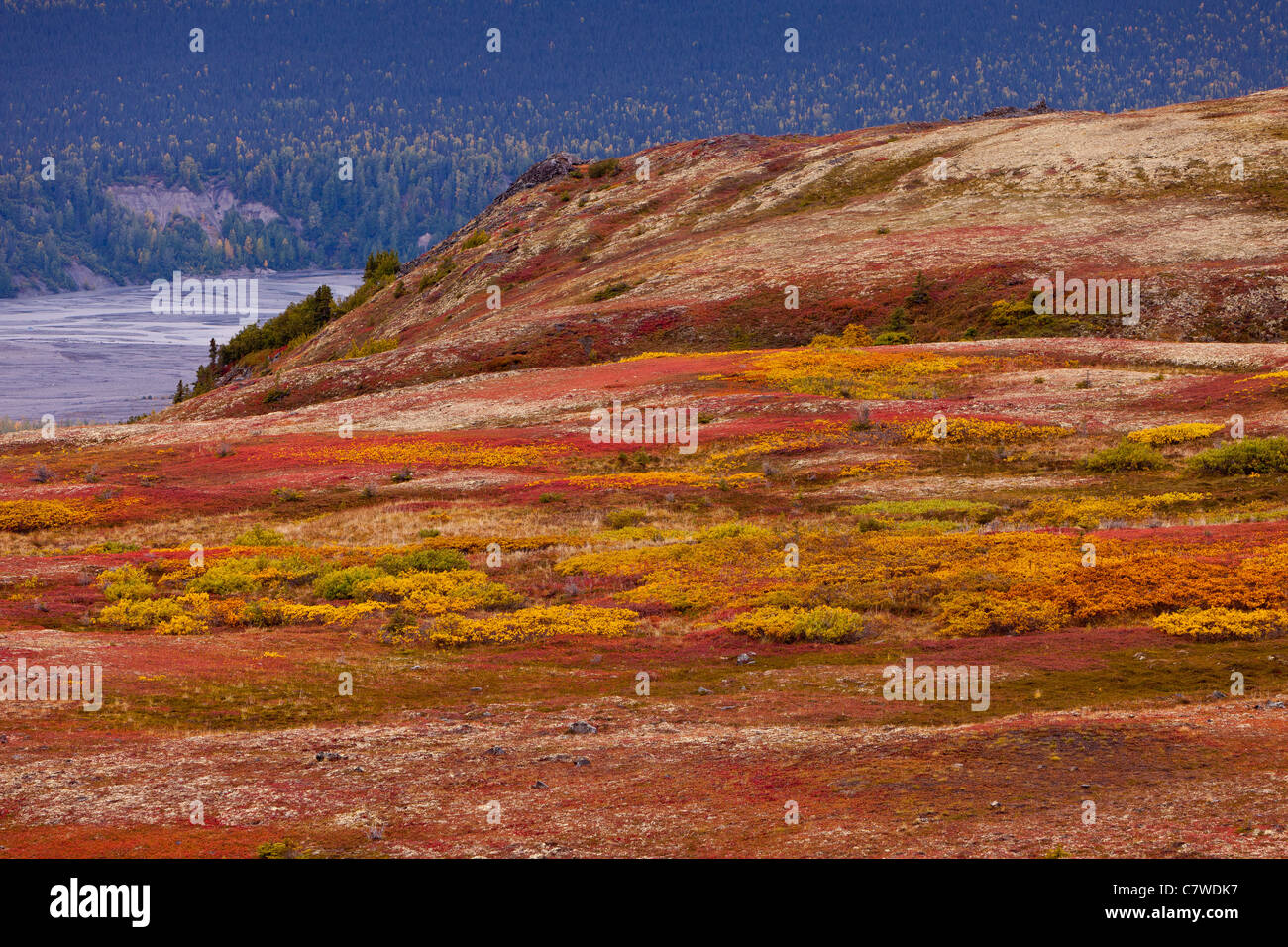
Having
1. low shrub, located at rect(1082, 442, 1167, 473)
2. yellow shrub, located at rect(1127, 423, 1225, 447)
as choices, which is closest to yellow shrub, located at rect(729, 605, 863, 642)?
low shrub, located at rect(1082, 442, 1167, 473)

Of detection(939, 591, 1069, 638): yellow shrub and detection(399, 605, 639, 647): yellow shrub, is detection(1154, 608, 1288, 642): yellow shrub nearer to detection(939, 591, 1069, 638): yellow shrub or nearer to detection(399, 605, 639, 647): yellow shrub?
detection(939, 591, 1069, 638): yellow shrub

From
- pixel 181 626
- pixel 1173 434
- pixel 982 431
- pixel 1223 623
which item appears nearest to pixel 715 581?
pixel 1223 623

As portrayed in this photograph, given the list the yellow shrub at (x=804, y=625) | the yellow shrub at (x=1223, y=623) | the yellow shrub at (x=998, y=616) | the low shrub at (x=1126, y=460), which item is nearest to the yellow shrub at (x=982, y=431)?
the low shrub at (x=1126, y=460)

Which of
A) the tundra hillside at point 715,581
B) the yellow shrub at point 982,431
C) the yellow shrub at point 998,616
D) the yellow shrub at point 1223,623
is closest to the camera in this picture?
the tundra hillside at point 715,581

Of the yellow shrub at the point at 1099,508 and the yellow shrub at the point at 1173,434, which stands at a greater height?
the yellow shrub at the point at 1173,434

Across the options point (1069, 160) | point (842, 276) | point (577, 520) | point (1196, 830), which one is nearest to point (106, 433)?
point (577, 520)

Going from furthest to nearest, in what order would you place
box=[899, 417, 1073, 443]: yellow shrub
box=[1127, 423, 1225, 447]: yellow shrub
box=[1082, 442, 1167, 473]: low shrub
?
box=[899, 417, 1073, 443]: yellow shrub → box=[1127, 423, 1225, 447]: yellow shrub → box=[1082, 442, 1167, 473]: low shrub

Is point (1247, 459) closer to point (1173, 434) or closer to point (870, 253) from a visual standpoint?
point (1173, 434)

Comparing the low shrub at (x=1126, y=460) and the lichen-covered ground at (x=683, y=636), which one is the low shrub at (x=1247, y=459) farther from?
the low shrub at (x=1126, y=460)

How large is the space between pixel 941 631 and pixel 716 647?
15.4 feet

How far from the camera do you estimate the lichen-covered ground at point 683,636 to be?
15242 millimetres

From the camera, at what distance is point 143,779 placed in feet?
55.9

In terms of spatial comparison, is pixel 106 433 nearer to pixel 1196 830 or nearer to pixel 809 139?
pixel 1196 830

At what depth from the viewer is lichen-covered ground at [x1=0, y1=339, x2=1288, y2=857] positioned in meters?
15.2
